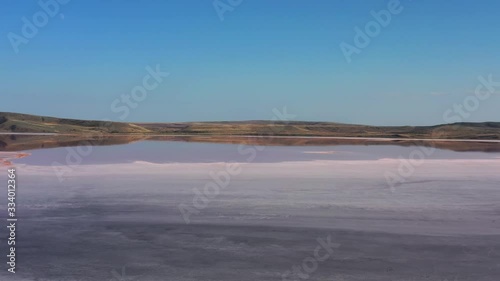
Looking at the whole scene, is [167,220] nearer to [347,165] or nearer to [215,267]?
[215,267]

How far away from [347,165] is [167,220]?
35.8ft

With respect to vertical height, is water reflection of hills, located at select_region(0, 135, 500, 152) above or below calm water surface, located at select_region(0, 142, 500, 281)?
above

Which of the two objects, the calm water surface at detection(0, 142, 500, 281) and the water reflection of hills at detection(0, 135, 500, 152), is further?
the water reflection of hills at detection(0, 135, 500, 152)

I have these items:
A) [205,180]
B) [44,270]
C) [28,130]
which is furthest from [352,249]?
[28,130]

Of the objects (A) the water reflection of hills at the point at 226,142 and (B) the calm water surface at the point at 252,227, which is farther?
(A) the water reflection of hills at the point at 226,142

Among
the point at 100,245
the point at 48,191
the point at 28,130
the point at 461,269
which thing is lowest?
the point at 461,269

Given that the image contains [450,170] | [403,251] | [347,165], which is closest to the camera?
[403,251]

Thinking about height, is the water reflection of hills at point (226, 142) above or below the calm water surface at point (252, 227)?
above

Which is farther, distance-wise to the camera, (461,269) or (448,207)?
(448,207)

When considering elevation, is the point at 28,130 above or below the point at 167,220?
above

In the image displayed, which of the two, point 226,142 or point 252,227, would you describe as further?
point 226,142

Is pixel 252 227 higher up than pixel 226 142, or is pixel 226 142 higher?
pixel 226 142

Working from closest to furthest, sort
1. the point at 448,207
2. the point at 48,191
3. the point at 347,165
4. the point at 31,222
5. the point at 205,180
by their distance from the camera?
the point at 31,222 < the point at 448,207 < the point at 48,191 < the point at 205,180 < the point at 347,165

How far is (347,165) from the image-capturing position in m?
18.0
